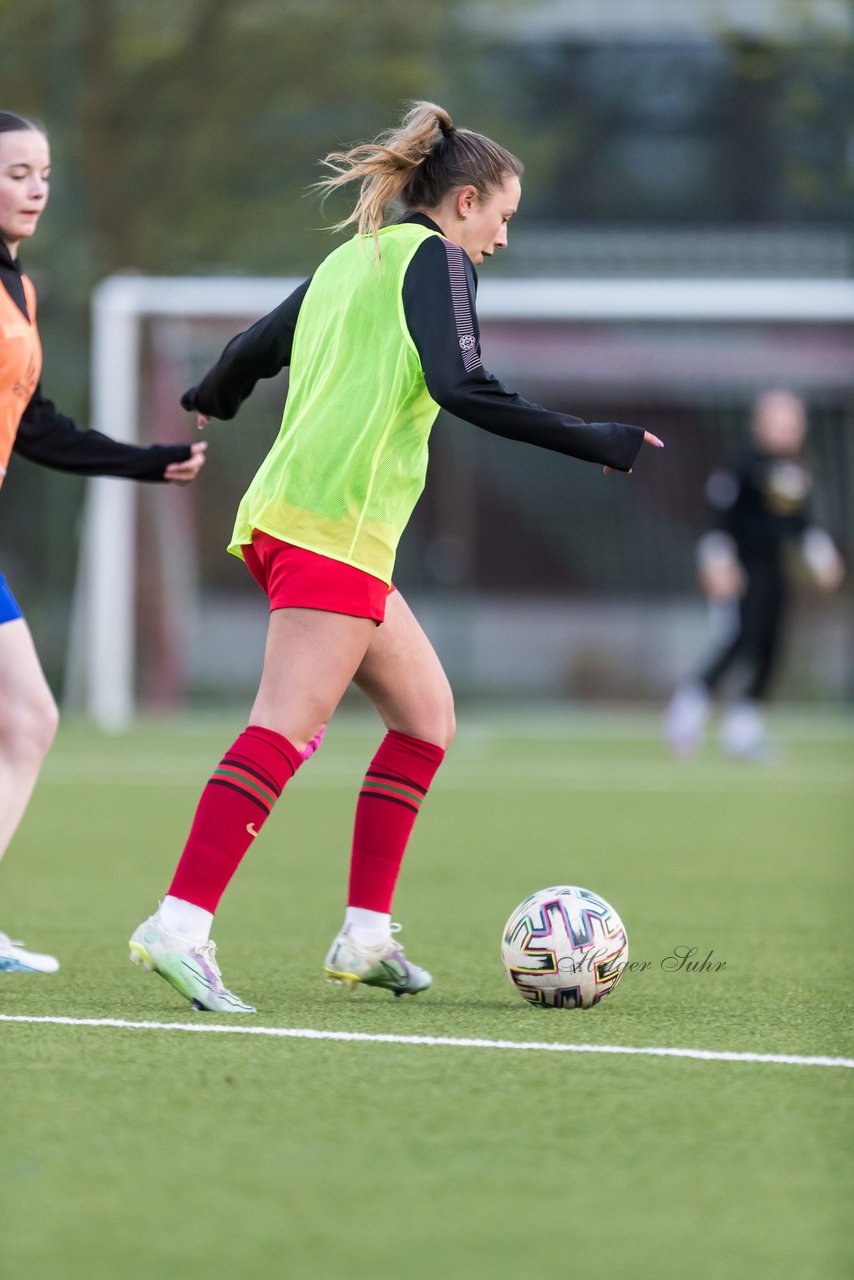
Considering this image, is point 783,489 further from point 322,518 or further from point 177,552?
point 322,518

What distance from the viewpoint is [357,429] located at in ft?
13.8

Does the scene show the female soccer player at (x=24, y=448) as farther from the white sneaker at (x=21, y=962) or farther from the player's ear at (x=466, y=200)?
the player's ear at (x=466, y=200)

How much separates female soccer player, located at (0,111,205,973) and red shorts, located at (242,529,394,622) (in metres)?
0.63

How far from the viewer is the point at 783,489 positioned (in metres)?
12.4

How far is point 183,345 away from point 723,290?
14.0 ft

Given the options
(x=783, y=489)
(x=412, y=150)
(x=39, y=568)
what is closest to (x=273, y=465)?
(x=412, y=150)

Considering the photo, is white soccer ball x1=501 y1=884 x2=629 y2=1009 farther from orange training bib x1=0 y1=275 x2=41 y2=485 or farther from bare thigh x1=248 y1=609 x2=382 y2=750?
orange training bib x1=0 y1=275 x2=41 y2=485

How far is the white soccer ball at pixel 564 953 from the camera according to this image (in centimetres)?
427

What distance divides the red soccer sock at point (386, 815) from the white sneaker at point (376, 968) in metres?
0.09

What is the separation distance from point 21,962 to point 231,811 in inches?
36.8

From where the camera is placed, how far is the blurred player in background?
12.2m

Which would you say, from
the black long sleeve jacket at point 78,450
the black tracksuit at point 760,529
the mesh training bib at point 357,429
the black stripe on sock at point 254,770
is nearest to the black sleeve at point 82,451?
the black long sleeve jacket at point 78,450

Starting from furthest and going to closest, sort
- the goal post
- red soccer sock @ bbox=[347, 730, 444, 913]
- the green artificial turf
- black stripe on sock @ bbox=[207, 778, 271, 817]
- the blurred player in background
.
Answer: the goal post, the blurred player in background, red soccer sock @ bbox=[347, 730, 444, 913], black stripe on sock @ bbox=[207, 778, 271, 817], the green artificial turf

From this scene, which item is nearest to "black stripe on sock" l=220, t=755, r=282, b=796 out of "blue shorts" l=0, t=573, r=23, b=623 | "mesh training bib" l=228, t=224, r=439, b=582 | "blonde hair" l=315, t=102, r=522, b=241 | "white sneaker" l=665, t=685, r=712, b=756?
"mesh training bib" l=228, t=224, r=439, b=582
